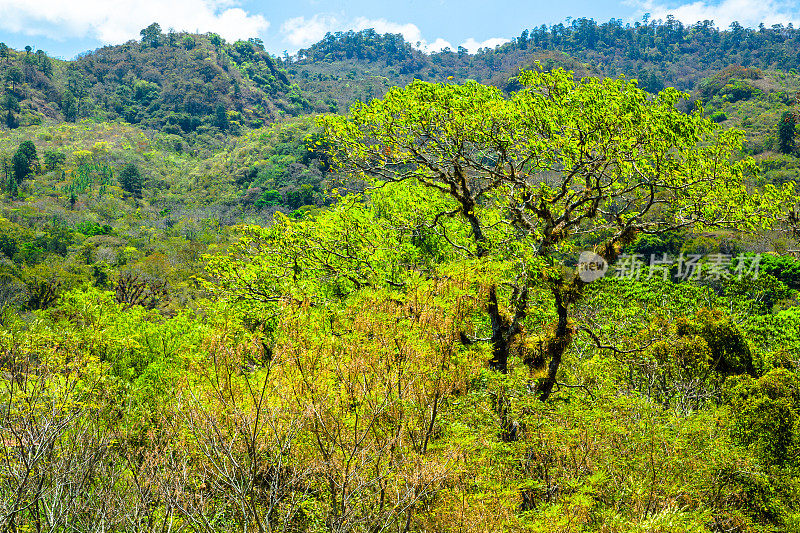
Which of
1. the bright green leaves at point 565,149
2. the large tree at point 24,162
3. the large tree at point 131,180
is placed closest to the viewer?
the bright green leaves at point 565,149

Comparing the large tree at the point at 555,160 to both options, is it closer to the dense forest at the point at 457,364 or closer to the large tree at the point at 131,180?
the dense forest at the point at 457,364

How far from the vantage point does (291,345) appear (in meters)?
6.48

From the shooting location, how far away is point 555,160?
34.1 feet

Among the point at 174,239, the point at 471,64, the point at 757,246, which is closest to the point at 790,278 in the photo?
the point at 757,246

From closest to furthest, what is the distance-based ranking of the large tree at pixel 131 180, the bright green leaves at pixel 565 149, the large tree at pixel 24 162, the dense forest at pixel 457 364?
the dense forest at pixel 457 364
the bright green leaves at pixel 565 149
the large tree at pixel 24 162
the large tree at pixel 131 180

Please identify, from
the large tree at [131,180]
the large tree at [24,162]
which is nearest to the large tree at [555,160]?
the large tree at [24,162]

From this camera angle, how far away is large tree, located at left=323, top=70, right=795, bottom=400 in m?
9.48

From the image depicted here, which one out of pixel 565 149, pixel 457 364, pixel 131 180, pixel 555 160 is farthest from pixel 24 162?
pixel 457 364

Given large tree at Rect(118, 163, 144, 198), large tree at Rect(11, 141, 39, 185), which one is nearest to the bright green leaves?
large tree at Rect(11, 141, 39, 185)

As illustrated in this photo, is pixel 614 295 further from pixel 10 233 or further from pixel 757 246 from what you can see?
pixel 10 233

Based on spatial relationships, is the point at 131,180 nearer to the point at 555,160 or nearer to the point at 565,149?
the point at 555,160

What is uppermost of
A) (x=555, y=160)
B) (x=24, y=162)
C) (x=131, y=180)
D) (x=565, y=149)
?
(x=24, y=162)

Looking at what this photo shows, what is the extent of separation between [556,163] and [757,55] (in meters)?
151

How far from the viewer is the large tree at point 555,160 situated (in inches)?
373
